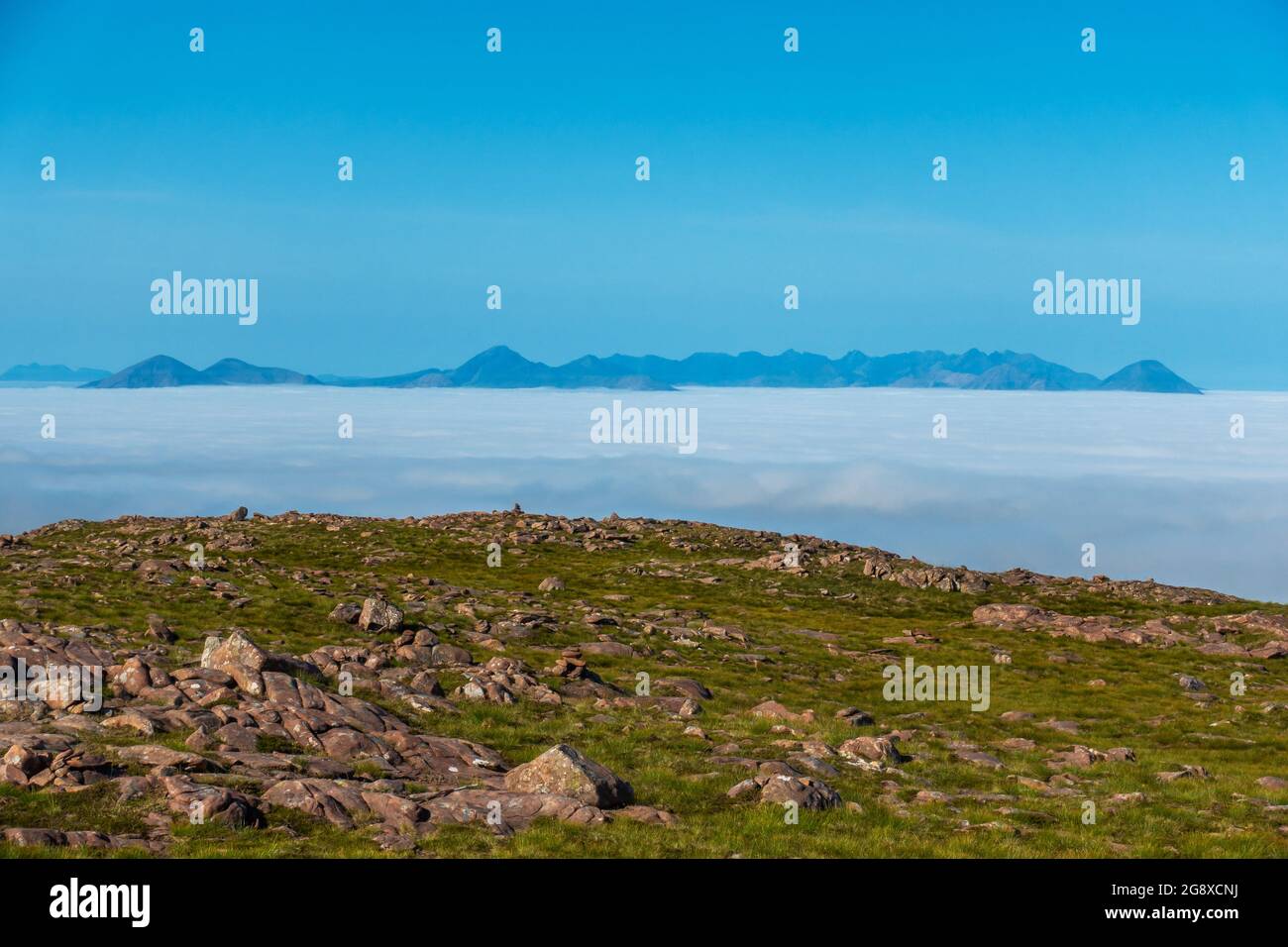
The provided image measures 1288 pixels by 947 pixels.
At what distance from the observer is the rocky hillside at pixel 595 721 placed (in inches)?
1078

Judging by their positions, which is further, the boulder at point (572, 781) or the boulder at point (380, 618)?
the boulder at point (380, 618)

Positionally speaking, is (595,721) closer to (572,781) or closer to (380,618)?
(572,781)

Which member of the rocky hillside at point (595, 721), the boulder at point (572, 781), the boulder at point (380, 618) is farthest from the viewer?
the boulder at point (380, 618)

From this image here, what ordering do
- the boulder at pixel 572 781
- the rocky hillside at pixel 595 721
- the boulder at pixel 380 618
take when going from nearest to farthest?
the rocky hillside at pixel 595 721, the boulder at pixel 572 781, the boulder at pixel 380 618

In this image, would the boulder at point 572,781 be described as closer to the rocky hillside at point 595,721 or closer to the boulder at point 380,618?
the rocky hillside at point 595,721

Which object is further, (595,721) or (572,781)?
(595,721)

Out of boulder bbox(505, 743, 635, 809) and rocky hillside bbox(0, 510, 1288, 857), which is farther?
boulder bbox(505, 743, 635, 809)

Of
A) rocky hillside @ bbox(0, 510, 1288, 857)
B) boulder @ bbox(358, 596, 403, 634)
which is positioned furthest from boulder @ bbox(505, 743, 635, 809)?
boulder @ bbox(358, 596, 403, 634)

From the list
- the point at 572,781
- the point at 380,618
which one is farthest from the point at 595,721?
the point at 380,618

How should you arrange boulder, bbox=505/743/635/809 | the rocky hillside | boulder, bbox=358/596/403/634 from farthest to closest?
1. boulder, bbox=358/596/403/634
2. boulder, bbox=505/743/635/809
3. the rocky hillside

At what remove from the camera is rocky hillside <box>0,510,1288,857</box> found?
27.4 metres

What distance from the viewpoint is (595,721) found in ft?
144

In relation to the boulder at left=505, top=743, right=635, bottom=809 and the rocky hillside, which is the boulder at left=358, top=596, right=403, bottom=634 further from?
the boulder at left=505, top=743, right=635, bottom=809

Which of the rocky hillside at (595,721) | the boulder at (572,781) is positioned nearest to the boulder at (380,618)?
the rocky hillside at (595,721)
